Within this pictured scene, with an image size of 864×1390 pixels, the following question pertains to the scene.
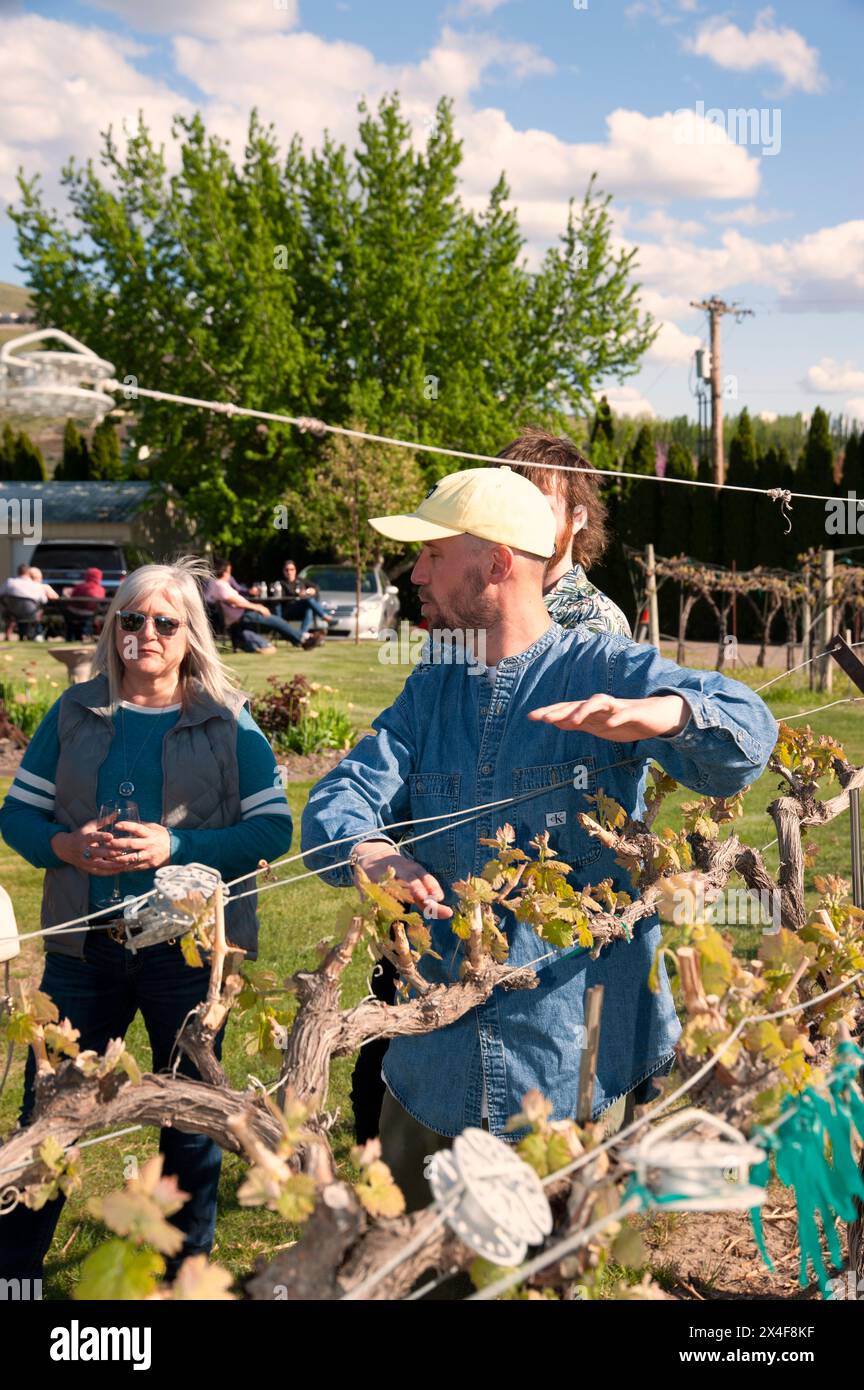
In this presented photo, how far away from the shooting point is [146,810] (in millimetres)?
3104

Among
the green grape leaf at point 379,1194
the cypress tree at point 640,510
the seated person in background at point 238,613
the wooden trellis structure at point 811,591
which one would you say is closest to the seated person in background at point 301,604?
the seated person in background at point 238,613

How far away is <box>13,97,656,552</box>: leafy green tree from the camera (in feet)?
95.2

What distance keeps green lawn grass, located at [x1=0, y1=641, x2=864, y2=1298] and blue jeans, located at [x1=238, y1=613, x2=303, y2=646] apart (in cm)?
315

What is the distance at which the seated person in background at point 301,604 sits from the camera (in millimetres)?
20203

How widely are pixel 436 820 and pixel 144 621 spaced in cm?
111

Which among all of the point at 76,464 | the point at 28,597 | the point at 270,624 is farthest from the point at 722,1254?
the point at 76,464

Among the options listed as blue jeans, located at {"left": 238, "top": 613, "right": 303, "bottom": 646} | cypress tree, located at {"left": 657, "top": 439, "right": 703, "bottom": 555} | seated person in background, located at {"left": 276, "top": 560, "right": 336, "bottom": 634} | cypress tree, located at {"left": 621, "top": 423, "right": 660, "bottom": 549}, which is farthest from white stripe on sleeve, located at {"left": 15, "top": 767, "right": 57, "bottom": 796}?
cypress tree, located at {"left": 621, "top": 423, "right": 660, "bottom": 549}

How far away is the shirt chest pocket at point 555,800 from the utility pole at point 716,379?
1107 inches

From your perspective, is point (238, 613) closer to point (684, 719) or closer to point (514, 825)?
point (514, 825)

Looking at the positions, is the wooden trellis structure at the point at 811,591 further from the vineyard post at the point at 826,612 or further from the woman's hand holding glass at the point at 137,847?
the woman's hand holding glass at the point at 137,847

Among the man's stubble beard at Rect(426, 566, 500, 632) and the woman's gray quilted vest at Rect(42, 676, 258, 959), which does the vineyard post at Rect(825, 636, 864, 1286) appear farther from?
the woman's gray quilted vest at Rect(42, 676, 258, 959)

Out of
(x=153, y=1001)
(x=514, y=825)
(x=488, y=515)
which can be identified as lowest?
(x=153, y=1001)

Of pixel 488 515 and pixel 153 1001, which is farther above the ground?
pixel 488 515
